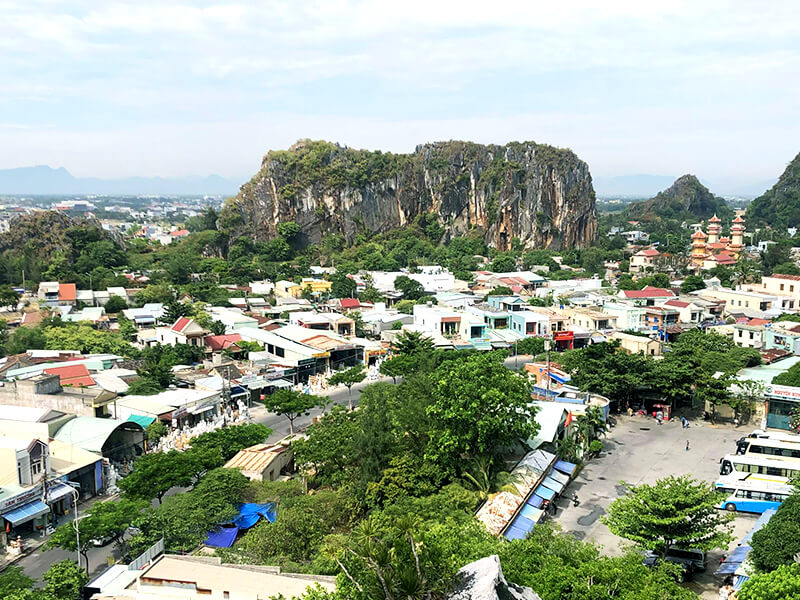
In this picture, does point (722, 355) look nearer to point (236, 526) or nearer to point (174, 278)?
point (236, 526)

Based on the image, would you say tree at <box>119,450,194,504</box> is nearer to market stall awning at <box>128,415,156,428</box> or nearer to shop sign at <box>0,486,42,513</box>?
shop sign at <box>0,486,42,513</box>

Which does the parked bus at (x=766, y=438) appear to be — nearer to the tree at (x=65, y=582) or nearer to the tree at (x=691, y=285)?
the tree at (x=65, y=582)

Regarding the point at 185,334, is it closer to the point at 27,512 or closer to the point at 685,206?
the point at 27,512

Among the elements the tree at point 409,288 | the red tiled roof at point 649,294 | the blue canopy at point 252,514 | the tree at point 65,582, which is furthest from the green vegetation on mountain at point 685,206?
the tree at point 65,582

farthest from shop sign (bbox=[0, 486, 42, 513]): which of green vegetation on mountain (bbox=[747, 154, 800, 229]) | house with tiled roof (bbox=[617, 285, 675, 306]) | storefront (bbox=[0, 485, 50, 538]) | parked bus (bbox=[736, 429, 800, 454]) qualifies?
green vegetation on mountain (bbox=[747, 154, 800, 229])

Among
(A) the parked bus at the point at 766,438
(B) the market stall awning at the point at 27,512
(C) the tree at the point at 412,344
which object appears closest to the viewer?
(B) the market stall awning at the point at 27,512

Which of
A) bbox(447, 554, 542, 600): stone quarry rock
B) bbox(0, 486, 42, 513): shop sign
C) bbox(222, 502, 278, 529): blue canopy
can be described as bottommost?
bbox(222, 502, 278, 529): blue canopy

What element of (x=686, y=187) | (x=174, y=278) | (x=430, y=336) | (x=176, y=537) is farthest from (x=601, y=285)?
(x=686, y=187)

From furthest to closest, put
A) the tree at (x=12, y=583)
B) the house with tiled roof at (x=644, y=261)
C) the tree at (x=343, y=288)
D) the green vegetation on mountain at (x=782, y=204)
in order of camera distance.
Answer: the green vegetation on mountain at (x=782, y=204) < the house with tiled roof at (x=644, y=261) < the tree at (x=343, y=288) < the tree at (x=12, y=583)
